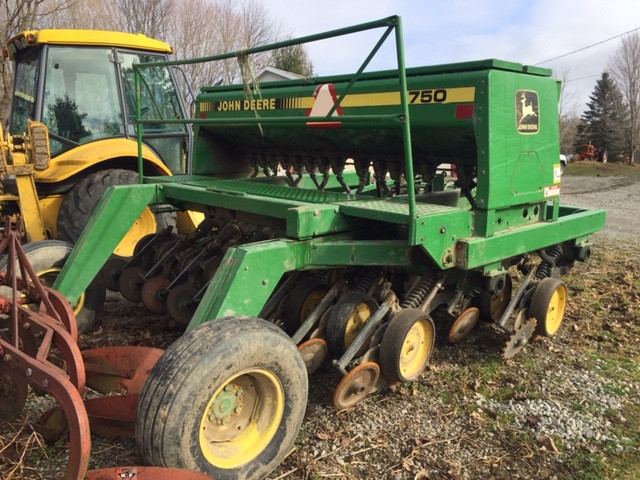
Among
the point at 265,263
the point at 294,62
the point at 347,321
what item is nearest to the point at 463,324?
the point at 347,321

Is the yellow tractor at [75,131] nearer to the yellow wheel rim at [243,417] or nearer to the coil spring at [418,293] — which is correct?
the coil spring at [418,293]

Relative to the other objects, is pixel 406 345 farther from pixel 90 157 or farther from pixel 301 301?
pixel 90 157

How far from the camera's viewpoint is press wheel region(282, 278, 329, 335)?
328 centimetres

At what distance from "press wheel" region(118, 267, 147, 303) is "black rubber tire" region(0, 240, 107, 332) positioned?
0.31 meters

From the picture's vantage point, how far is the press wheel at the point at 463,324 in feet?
11.8

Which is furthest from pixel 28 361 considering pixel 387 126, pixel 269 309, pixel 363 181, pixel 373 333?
pixel 363 181

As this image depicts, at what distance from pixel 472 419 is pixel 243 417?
1.32 m

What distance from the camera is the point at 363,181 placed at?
425 cm

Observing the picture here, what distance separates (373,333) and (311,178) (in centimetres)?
204

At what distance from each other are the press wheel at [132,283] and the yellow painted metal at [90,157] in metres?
1.53

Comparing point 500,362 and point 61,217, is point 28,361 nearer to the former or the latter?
point 500,362

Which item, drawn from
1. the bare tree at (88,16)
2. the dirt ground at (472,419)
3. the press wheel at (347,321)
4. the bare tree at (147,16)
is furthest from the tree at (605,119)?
the press wheel at (347,321)

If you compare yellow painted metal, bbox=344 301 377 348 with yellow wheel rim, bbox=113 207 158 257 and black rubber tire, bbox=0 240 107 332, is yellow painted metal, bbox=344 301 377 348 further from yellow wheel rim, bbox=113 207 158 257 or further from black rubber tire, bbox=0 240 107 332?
yellow wheel rim, bbox=113 207 158 257

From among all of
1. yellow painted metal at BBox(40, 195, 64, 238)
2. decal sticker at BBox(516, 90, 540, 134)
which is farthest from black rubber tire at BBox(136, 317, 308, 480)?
yellow painted metal at BBox(40, 195, 64, 238)
